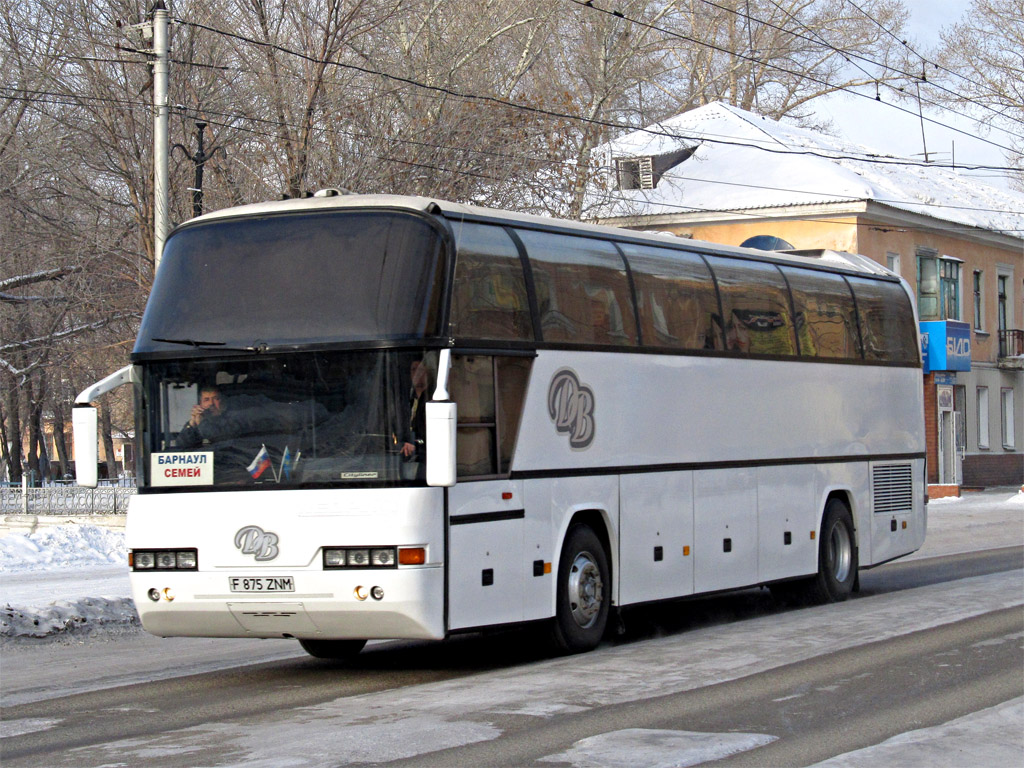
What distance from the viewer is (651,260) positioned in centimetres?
1262

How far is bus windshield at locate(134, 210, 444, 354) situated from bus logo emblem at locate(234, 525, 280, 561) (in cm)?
124

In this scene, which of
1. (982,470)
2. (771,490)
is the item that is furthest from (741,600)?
(982,470)

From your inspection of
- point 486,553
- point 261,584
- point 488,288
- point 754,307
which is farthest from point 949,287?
point 261,584

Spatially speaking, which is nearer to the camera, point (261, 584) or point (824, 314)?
point (261, 584)

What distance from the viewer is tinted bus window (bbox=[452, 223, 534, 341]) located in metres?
10.1

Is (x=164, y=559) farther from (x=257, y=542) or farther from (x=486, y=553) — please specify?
(x=486, y=553)

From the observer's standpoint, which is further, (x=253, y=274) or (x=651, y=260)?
(x=651, y=260)

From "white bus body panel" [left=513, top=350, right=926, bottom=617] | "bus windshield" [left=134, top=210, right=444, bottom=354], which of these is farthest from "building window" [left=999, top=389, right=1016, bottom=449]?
"bus windshield" [left=134, top=210, right=444, bottom=354]

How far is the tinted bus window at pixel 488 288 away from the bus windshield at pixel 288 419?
0.56m

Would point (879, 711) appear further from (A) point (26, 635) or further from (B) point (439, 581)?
(A) point (26, 635)

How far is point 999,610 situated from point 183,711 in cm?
821

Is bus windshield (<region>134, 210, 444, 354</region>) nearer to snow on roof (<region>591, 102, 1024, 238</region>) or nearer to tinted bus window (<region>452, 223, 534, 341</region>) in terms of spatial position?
tinted bus window (<region>452, 223, 534, 341</region>)

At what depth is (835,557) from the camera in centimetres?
1553

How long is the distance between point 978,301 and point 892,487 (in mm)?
31233
